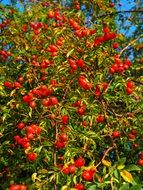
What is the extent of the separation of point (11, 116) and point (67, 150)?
1.80 metres

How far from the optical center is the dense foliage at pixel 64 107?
4.49m

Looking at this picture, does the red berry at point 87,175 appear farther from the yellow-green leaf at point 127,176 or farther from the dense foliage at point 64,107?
the yellow-green leaf at point 127,176

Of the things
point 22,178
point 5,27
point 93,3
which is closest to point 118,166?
point 22,178

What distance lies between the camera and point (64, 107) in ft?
16.5

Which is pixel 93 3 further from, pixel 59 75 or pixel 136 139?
pixel 136 139

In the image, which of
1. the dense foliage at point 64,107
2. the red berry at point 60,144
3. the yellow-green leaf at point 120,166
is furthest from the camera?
the dense foliage at point 64,107

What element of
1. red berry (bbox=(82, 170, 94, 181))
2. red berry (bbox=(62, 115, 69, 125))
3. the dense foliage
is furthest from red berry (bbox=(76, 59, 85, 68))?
red berry (bbox=(82, 170, 94, 181))

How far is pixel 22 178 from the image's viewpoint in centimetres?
558

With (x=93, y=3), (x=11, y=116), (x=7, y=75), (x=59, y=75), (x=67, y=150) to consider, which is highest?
(x=93, y=3)

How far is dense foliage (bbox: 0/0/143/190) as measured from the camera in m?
4.49

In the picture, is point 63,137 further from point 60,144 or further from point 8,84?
point 8,84

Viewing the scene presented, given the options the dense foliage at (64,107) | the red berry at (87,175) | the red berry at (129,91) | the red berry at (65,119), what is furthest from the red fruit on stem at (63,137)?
the red berry at (129,91)

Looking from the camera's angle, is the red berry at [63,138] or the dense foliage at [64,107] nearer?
the red berry at [63,138]

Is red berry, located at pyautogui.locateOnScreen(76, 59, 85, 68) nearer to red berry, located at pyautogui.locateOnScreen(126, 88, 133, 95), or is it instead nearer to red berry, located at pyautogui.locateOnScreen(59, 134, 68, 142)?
red berry, located at pyautogui.locateOnScreen(126, 88, 133, 95)
